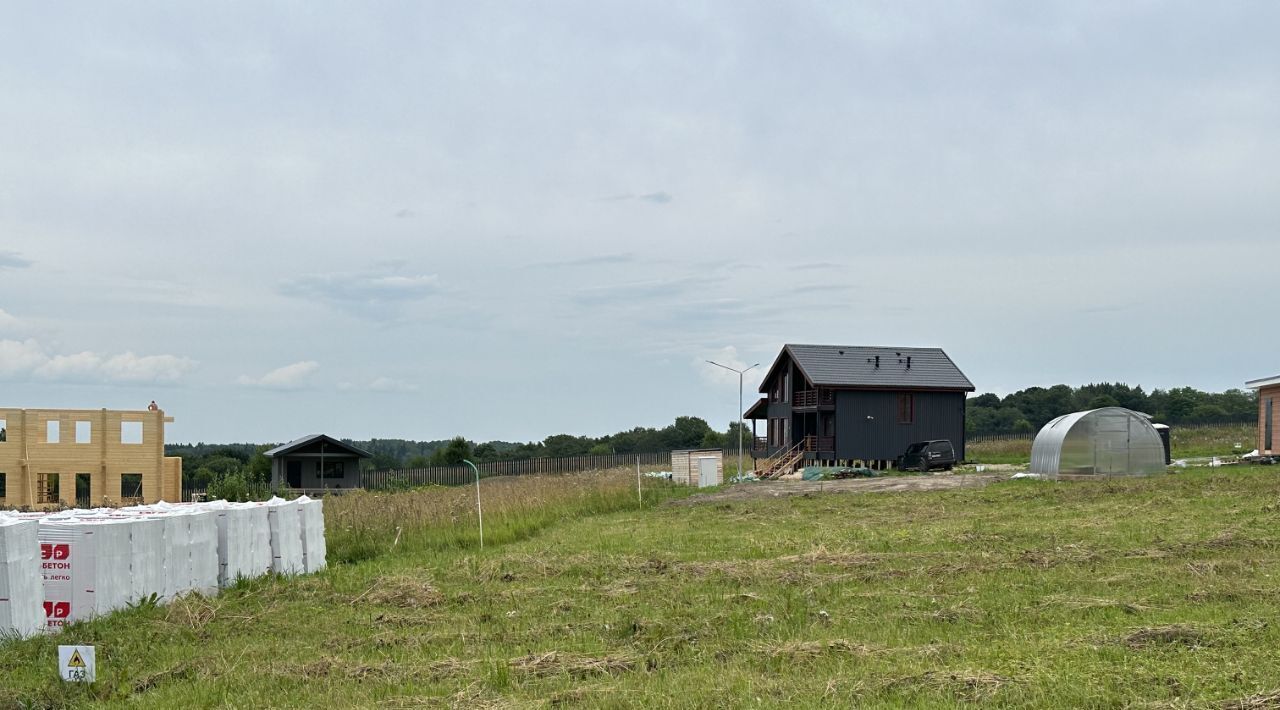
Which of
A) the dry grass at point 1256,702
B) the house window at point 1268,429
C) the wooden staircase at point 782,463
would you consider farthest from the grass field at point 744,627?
the wooden staircase at point 782,463

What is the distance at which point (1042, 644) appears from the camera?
9.55 metres

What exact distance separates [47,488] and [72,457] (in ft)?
5.07

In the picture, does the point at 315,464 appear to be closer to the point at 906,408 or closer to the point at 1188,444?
the point at 906,408

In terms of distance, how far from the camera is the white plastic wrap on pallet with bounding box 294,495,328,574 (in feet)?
57.5

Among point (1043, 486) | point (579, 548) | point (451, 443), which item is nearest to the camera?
point (579, 548)

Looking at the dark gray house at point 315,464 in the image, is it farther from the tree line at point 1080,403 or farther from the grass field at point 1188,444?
the tree line at point 1080,403

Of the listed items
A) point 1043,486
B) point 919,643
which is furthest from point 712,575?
point 1043,486

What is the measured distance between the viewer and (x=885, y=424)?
55.8 meters

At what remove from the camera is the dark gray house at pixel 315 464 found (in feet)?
178

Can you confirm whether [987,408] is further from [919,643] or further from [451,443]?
[919,643]

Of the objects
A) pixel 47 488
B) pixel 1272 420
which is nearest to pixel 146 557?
pixel 47 488

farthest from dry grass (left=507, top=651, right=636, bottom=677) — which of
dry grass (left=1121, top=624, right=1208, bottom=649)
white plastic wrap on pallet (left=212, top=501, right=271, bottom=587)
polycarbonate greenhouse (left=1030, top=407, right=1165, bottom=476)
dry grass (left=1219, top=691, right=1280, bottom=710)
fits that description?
polycarbonate greenhouse (left=1030, top=407, right=1165, bottom=476)

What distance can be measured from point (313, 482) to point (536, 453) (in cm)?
4213

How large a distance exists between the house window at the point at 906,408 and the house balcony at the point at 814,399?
337 cm
